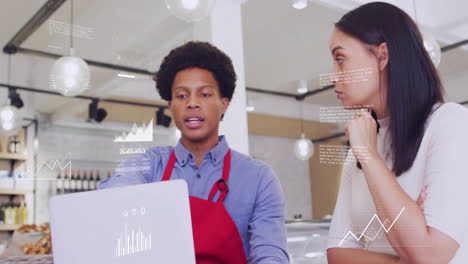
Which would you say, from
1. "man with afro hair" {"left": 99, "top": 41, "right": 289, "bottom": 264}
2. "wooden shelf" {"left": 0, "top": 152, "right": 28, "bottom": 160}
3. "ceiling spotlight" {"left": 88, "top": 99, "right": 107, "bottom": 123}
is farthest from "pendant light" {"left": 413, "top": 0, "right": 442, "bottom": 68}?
"wooden shelf" {"left": 0, "top": 152, "right": 28, "bottom": 160}

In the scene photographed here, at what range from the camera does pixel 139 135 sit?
1.09m

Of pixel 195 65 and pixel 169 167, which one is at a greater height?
pixel 195 65

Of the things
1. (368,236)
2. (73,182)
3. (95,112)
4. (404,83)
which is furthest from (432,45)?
(95,112)

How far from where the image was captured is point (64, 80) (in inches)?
52.2

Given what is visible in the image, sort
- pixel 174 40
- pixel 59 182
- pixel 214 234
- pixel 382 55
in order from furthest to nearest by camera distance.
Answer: pixel 174 40 → pixel 59 182 → pixel 214 234 → pixel 382 55

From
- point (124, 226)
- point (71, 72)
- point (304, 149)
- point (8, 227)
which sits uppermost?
point (71, 72)

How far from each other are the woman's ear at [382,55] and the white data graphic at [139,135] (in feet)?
1.85

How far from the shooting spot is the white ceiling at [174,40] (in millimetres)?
884

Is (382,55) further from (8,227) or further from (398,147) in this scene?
(8,227)

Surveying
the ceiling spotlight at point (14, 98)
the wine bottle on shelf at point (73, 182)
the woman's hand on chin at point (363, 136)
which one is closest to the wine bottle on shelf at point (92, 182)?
the wine bottle on shelf at point (73, 182)

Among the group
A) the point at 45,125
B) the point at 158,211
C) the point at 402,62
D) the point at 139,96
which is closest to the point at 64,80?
the point at 45,125

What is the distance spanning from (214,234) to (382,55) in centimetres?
42

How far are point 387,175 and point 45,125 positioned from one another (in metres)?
1.05

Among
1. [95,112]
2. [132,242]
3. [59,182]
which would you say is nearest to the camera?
[132,242]
